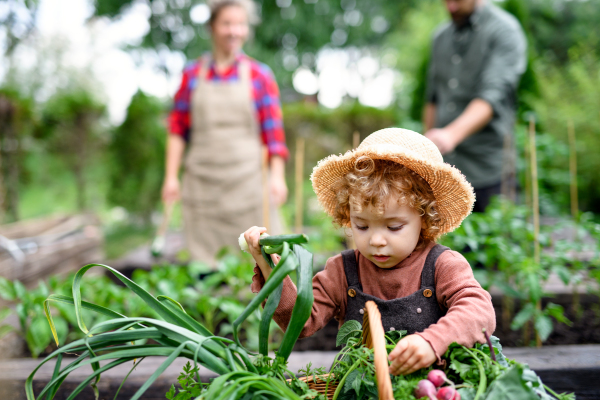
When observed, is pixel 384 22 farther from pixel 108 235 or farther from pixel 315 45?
pixel 108 235

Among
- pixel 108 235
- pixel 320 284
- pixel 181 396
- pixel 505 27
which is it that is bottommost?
pixel 108 235

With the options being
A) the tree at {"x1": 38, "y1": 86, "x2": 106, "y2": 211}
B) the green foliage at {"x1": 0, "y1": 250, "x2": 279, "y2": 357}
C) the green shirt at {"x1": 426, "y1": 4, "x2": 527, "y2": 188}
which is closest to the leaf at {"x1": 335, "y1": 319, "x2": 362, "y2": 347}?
the green foliage at {"x1": 0, "y1": 250, "x2": 279, "y2": 357}

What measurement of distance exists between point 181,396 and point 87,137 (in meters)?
6.47

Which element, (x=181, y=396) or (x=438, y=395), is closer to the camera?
(x=438, y=395)

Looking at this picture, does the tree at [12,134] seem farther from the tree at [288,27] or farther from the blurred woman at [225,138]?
the tree at [288,27]

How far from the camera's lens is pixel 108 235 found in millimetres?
7449

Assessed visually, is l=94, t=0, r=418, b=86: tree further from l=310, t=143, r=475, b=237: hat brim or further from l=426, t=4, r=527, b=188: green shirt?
l=310, t=143, r=475, b=237: hat brim

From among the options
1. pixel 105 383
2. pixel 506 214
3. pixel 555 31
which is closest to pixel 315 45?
pixel 555 31

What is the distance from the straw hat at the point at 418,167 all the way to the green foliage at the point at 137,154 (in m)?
5.77

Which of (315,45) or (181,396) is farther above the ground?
(315,45)

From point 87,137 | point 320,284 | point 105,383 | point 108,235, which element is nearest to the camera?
point 320,284

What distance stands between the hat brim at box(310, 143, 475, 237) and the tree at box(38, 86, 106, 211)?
5896mm

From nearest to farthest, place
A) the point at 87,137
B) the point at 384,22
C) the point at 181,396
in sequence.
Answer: the point at 181,396 → the point at 87,137 → the point at 384,22

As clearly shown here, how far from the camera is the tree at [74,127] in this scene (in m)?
6.23
